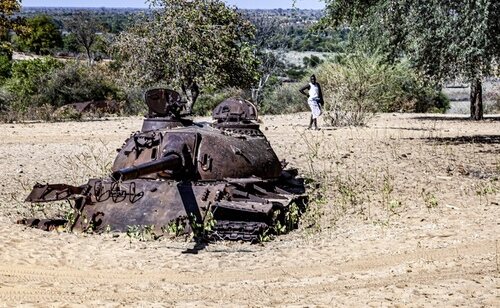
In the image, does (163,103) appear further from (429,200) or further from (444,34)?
(444,34)

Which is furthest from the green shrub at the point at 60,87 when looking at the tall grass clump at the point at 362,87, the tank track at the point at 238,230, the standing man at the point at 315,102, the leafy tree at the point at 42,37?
the leafy tree at the point at 42,37

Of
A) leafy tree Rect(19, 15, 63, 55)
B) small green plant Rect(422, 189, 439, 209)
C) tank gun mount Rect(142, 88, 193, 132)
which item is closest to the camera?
small green plant Rect(422, 189, 439, 209)

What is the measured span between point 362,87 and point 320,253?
14656mm

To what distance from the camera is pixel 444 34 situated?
14484 mm

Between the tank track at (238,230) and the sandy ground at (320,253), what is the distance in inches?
4.5

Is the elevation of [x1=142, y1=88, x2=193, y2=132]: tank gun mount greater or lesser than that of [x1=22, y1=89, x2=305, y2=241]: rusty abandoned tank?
greater

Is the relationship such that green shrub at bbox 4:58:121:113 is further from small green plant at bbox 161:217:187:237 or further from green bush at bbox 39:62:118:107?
small green plant at bbox 161:217:187:237

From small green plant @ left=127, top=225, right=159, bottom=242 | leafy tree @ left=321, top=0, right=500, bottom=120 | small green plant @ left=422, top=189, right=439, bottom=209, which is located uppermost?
leafy tree @ left=321, top=0, right=500, bottom=120

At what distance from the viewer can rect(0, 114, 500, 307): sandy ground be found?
6.42 metres

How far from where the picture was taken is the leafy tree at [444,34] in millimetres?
13797

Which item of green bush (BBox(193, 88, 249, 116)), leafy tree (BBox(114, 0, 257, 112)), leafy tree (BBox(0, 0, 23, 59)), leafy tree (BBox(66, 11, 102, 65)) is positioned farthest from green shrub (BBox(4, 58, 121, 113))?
leafy tree (BBox(66, 11, 102, 65))

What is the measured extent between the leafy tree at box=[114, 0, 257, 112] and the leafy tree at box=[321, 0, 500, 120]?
679 centimetres

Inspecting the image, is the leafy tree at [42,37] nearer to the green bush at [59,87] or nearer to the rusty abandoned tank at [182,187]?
the green bush at [59,87]

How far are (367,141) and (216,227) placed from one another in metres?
8.71
